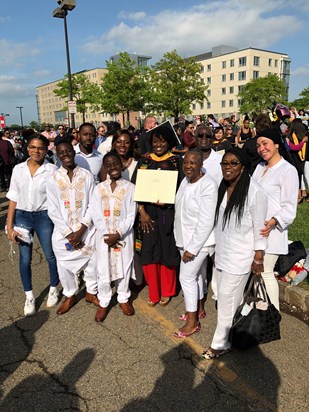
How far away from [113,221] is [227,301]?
1418 millimetres

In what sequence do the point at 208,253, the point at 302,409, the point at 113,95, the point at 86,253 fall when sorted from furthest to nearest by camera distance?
the point at 113,95 → the point at 86,253 → the point at 208,253 → the point at 302,409

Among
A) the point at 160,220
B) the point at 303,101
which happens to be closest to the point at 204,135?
the point at 160,220

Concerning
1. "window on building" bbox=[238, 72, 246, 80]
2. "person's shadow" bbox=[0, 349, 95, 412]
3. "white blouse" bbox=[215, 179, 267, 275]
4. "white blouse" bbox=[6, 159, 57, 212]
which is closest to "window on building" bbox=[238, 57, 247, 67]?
"window on building" bbox=[238, 72, 246, 80]

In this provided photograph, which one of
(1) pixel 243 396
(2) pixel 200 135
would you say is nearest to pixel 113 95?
(2) pixel 200 135

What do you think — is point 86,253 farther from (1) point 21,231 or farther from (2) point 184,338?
(2) point 184,338

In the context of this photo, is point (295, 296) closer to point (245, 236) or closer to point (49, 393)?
point (245, 236)

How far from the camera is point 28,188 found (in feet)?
11.5

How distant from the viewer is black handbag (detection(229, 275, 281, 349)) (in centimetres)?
281

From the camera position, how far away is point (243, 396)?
8.16 feet

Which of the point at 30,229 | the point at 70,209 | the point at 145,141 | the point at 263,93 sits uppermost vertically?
the point at 263,93

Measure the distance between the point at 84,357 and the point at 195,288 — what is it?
1220mm

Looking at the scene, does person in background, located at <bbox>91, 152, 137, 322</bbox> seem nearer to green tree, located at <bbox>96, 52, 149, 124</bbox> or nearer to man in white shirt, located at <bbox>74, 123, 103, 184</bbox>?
man in white shirt, located at <bbox>74, 123, 103, 184</bbox>

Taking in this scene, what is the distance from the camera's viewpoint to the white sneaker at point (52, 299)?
3891mm

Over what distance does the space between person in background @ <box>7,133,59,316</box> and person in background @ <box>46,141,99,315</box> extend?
0.13 m
